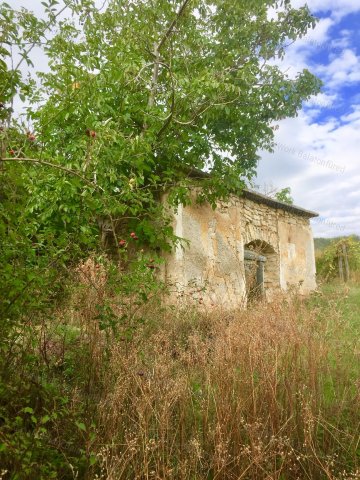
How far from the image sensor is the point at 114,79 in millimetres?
4844

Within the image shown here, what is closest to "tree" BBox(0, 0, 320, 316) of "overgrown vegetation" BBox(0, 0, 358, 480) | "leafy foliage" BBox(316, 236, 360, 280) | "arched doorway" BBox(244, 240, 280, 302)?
"overgrown vegetation" BBox(0, 0, 358, 480)

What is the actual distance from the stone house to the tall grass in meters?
2.51

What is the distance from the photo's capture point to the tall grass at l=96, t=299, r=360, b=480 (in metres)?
1.92

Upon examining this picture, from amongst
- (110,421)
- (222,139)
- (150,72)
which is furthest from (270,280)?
(110,421)

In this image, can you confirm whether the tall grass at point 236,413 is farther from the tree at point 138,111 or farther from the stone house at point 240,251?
the stone house at point 240,251

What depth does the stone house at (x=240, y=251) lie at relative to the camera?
22.1 ft

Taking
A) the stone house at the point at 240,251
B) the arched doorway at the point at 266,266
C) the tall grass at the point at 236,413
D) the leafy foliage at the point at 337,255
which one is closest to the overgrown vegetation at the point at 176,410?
the tall grass at the point at 236,413

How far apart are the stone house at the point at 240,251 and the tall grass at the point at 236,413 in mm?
2513

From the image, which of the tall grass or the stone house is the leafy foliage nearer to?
the stone house

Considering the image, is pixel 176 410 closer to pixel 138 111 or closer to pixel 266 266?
pixel 138 111

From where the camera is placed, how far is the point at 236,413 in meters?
2.14

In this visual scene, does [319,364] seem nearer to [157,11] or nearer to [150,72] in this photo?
[157,11]

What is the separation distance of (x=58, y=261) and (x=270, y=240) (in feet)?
25.2

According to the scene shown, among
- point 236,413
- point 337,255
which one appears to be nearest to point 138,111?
point 236,413
